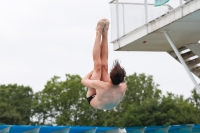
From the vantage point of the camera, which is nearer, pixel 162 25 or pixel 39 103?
pixel 162 25

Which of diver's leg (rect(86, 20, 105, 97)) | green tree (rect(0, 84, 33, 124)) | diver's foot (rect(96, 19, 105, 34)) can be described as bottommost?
diver's leg (rect(86, 20, 105, 97))

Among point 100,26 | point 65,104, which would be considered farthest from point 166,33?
point 65,104

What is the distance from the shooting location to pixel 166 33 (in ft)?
54.6

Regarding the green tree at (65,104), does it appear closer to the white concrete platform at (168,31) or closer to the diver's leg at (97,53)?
the white concrete platform at (168,31)

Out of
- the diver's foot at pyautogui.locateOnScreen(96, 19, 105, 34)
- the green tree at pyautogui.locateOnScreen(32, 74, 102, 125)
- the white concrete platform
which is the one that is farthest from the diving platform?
the green tree at pyautogui.locateOnScreen(32, 74, 102, 125)

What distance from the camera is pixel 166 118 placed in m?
55.2

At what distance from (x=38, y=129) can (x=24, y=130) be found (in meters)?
0.43

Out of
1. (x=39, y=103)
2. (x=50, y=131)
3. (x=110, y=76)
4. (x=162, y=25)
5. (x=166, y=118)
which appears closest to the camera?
(x=110, y=76)

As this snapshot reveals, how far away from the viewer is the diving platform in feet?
50.7

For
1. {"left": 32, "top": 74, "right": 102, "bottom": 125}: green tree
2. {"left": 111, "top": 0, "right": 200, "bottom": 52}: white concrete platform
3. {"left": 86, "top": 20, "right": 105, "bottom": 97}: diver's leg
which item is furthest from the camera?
{"left": 32, "top": 74, "right": 102, "bottom": 125}: green tree

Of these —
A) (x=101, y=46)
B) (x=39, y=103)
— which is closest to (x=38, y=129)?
(x=101, y=46)

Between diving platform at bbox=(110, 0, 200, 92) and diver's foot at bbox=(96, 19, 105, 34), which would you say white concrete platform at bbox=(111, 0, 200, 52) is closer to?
diving platform at bbox=(110, 0, 200, 92)

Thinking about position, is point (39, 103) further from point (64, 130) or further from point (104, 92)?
point (104, 92)

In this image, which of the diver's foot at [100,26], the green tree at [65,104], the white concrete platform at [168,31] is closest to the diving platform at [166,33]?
the white concrete platform at [168,31]
